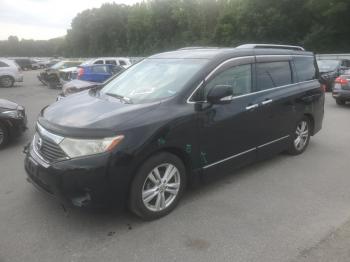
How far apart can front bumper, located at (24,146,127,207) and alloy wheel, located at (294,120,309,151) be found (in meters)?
3.70

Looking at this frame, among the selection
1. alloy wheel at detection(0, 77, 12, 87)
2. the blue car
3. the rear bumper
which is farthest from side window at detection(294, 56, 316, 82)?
alloy wheel at detection(0, 77, 12, 87)

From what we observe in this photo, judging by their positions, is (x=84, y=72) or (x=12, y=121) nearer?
(x=12, y=121)

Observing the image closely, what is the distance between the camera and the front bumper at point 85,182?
129 inches

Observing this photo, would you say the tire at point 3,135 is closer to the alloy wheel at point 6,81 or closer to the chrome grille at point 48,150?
the chrome grille at point 48,150

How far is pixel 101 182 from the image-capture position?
10.9 ft

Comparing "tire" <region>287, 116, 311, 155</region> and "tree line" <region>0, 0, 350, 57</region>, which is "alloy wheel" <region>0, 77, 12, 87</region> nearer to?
"tire" <region>287, 116, 311, 155</region>

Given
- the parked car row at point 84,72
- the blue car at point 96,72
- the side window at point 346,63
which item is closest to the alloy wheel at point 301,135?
the parked car row at point 84,72

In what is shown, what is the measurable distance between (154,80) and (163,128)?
1.02m

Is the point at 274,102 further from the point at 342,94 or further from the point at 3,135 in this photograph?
the point at 342,94

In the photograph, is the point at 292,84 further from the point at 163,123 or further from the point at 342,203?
the point at 163,123

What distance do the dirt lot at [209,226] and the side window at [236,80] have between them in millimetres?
1288

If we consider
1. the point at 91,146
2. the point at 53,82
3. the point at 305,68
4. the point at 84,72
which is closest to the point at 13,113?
the point at 91,146

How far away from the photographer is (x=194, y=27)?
57.7 m

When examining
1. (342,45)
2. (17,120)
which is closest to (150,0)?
(342,45)
